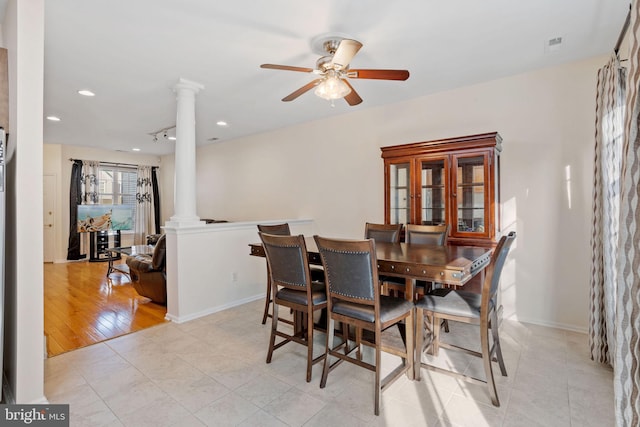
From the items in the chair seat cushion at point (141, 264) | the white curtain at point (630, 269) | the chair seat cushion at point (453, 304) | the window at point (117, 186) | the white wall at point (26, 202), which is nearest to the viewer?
the white curtain at point (630, 269)

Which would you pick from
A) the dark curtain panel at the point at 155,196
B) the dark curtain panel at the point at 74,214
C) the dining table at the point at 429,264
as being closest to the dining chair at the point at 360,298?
the dining table at the point at 429,264

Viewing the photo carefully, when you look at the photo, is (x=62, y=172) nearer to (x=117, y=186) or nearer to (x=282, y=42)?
(x=117, y=186)

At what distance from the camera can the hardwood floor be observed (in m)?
2.99

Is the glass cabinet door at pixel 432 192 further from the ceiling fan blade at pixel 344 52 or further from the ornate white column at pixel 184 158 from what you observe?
the ornate white column at pixel 184 158

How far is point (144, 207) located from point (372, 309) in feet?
25.8

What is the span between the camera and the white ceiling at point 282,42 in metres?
2.22

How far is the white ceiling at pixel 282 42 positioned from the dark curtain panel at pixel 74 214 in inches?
147

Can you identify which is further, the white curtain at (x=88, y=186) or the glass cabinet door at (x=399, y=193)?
the white curtain at (x=88, y=186)

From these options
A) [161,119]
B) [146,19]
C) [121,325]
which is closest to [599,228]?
[146,19]

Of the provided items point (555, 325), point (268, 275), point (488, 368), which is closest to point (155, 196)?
point (268, 275)

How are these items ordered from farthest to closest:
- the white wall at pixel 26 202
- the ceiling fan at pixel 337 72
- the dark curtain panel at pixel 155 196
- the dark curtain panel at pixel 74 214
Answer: the dark curtain panel at pixel 155 196 → the dark curtain panel at pixel 74 214 → the ceiling fan at pixel 337 72 → the white wall at pixel 26 202

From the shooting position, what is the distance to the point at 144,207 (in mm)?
8086

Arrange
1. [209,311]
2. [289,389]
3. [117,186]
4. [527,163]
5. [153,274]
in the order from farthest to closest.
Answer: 1. [117,186]
2. [153,274]
3. [209,311]
4. [527,163]
5. [289,389]

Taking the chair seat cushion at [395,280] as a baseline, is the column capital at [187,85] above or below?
above
